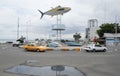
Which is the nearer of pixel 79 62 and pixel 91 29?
Answer: pixel 79 62

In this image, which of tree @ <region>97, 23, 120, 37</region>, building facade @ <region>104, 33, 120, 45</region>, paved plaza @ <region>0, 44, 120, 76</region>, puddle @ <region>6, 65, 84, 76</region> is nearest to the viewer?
puddle @ <region>6, 65, 84, 76</region>

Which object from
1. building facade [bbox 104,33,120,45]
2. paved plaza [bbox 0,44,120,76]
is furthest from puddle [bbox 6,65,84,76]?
building facade [bbox 104,33,120,45]

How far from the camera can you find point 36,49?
42.3 meters

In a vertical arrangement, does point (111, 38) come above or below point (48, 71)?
above

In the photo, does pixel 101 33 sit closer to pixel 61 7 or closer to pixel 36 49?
pixel 61 7

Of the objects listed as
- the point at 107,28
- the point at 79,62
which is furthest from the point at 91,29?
the point at 79,62

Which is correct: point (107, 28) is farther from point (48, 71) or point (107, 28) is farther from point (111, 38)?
point (48, 71)

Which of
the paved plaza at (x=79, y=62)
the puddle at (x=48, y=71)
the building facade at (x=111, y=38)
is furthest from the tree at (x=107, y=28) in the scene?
the puddle at (x=48, y=71)

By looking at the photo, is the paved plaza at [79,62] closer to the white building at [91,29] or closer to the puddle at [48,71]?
the puddle at [48,71]

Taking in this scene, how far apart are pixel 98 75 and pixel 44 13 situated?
76.3 meters

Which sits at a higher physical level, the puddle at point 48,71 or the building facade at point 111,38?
the building facade at point 111,38

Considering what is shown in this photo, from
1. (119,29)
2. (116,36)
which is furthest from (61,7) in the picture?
(119,29)

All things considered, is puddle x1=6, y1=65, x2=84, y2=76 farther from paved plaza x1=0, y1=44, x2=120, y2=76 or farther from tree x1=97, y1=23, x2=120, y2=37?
tree x1=97, y1=23, x2=120, y2=37

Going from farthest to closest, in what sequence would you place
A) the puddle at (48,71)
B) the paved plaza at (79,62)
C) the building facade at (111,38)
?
the building facade at (111,38)
the paved plaza at (79,62)
the puddle at (48,71)
